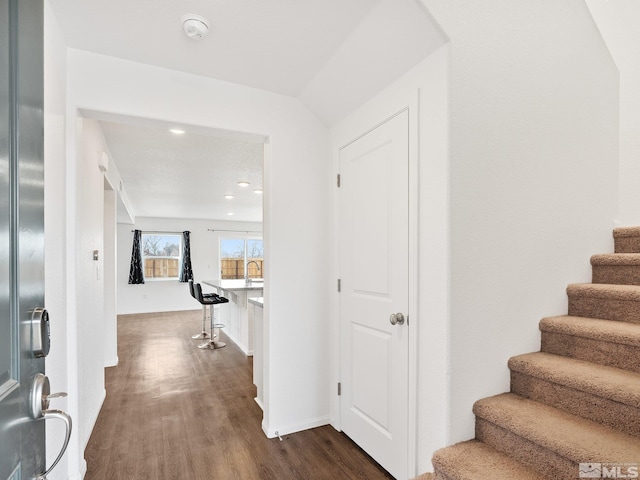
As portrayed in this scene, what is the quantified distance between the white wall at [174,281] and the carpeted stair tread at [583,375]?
8300 millimetres

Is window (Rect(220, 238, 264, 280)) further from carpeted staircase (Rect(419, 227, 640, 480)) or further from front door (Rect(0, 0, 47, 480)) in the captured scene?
front door (Rect(0, 0, 47, 480))

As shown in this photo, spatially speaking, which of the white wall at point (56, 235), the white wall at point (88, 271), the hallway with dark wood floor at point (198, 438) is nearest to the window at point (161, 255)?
the hallway with dark wood floor at point (198, 438)

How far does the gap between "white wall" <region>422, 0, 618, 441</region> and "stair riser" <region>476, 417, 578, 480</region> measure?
0.08 metres

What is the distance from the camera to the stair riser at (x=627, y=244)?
6.86ft

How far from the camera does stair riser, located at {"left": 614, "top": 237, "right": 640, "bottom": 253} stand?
6.86ft

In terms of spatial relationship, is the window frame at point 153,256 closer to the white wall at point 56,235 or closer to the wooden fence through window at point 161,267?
the wooden fence through window at point 161,267

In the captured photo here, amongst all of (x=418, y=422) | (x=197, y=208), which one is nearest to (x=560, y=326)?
(x=418, y=422)

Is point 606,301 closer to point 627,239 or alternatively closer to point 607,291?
point 607,291

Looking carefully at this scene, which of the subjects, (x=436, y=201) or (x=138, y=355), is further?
(x=138, y=355)

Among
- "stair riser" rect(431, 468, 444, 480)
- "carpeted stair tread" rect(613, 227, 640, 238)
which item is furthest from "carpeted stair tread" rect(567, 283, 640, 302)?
"stair riser" rect(431, 468, 444, 480)

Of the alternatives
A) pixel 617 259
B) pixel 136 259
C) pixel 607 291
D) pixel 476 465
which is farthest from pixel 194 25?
pixel 136 259

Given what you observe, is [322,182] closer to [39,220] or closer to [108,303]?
[39,220]

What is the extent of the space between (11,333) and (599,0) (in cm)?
386

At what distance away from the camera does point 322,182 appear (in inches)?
105
